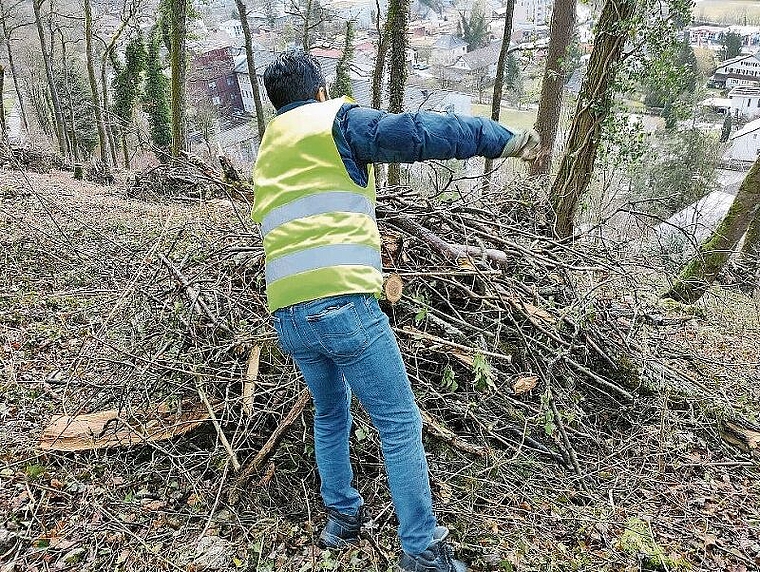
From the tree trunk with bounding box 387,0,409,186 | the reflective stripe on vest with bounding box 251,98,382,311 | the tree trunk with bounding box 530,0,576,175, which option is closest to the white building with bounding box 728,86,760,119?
the tree trunk with bounding box 530,0,576,175

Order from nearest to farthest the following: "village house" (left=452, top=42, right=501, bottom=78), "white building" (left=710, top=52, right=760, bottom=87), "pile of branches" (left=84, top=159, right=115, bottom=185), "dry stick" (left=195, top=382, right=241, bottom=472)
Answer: "dry stick" (left=195, top=382, right=241, bottom=472), "pile of branches" (left=84, top=159, right=115, bottom=185), "village house" (left=452, top=42, right=501, bottom=78), "white building" (left=710, top=52, right=760, bottom=87)

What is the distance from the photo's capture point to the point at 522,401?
3.22m

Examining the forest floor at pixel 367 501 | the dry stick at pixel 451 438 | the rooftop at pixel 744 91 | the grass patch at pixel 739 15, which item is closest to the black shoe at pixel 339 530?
the forest floor at pixel 367 501

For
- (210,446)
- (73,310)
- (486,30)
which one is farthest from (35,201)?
(486,30)

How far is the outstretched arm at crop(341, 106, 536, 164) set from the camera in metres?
1.86

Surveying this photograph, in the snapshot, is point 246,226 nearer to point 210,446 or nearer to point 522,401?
point 210,446

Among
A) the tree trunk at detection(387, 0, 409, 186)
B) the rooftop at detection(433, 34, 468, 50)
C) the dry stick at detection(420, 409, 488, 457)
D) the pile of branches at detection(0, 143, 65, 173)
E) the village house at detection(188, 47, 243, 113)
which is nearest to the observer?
the dry stick at detection(420, 409, 488, 457)

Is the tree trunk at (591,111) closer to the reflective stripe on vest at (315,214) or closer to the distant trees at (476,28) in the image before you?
the reflective stripe on vest at (315,214)

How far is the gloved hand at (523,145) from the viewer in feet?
6.46

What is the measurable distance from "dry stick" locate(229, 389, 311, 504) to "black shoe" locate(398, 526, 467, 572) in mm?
901

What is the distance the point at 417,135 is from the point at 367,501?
5.79 feet

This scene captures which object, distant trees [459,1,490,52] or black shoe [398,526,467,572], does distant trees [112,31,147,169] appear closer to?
distant trees [459,1,490,52]

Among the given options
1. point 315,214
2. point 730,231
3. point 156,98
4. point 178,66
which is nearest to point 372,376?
point 315,214

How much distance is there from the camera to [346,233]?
6.56ft
